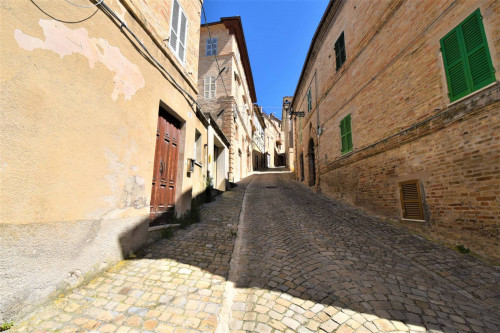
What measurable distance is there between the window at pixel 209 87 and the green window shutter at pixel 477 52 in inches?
572

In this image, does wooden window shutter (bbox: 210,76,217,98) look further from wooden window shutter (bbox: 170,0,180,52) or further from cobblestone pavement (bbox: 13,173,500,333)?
cobblestone pavement (bbox: 13,173,500,333)

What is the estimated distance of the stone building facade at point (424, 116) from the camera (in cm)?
390

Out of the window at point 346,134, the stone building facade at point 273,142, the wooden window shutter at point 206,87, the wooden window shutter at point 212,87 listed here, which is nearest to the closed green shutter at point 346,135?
the window at point 346,134

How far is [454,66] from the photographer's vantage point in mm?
4496

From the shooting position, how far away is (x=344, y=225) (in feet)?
19.0

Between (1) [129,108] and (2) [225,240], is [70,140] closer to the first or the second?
(1) [129,108]

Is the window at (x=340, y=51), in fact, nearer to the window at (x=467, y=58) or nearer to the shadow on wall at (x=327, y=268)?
the window at (x=467, y=58)

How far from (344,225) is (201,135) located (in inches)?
226

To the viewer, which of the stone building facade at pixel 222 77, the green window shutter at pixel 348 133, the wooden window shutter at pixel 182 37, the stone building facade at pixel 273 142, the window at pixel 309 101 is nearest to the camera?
the wooden window shutter at pixel 182 37

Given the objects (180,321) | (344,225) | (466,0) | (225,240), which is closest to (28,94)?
(180,321)

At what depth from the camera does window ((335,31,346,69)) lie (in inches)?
359

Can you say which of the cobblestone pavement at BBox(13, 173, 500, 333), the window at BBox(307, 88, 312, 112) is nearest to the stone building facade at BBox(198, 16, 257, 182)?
the window at BBox(307, 88, 312, 112)

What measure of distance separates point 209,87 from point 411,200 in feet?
49.7

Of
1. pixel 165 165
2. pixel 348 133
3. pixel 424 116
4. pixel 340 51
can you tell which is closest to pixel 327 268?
pixel 165 165
